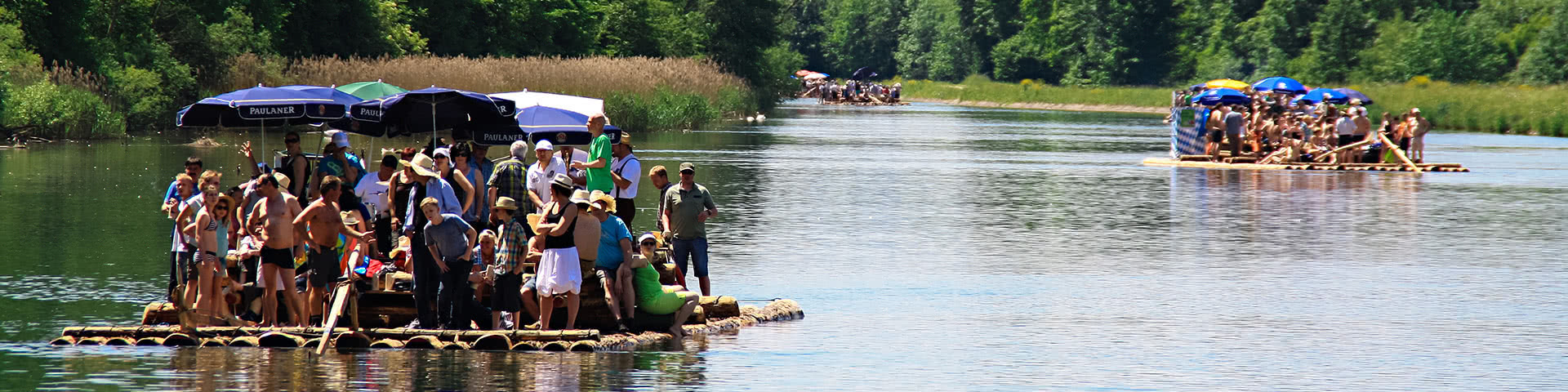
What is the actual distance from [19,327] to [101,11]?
41.0m

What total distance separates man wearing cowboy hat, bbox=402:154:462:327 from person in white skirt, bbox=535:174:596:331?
0.79 metres

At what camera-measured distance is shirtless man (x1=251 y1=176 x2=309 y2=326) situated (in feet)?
45.3

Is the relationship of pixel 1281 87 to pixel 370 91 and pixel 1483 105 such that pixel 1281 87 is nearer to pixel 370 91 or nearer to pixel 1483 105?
pixel 370 91

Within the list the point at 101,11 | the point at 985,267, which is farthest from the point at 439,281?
the point at 101,11

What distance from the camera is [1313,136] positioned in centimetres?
4388

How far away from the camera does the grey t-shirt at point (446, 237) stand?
13844 millimetres

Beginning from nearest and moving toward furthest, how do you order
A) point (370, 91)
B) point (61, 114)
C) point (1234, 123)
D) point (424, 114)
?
point (424, 114) < point (370, 91) < point (1234, 123) < point (61, 114)

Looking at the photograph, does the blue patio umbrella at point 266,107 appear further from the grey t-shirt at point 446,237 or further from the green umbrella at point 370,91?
the grey t-shirt at point 446,237

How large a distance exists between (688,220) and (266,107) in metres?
6.04

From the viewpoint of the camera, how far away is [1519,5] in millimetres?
100750

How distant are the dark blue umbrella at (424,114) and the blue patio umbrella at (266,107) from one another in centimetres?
38

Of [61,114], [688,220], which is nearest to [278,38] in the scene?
[61,114]

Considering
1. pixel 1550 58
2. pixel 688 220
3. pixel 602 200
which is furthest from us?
pixel 1550 58

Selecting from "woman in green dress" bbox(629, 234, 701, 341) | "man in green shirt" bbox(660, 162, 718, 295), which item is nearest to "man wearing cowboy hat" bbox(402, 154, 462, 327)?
"woman in green dress" bbox(629, 234, 701, 341)
